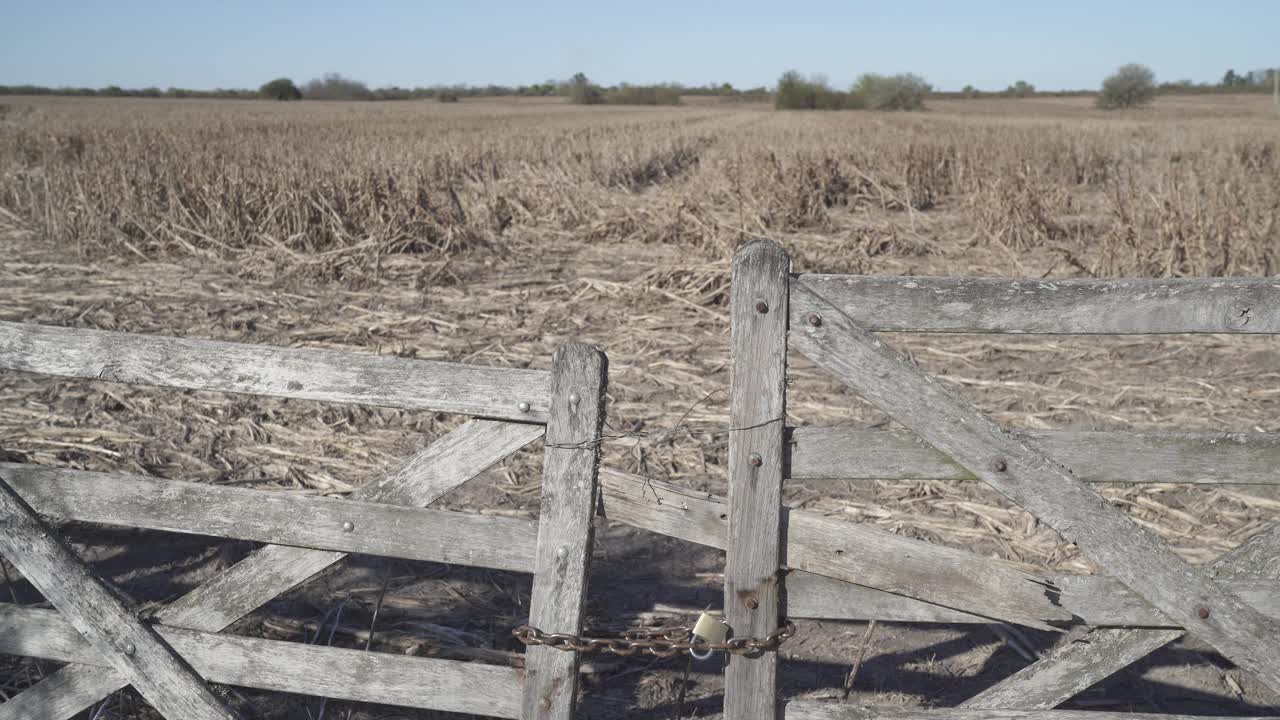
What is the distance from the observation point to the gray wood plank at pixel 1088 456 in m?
2.27

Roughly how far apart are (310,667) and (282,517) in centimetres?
41

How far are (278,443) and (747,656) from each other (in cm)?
337

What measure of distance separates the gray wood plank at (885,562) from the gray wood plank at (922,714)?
9.8 inches

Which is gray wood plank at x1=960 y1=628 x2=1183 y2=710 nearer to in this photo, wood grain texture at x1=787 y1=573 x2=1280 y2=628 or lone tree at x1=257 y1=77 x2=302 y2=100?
wood grain texture at x1=787 y1=573 x2=1280 y2=628

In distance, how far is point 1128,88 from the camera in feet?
165

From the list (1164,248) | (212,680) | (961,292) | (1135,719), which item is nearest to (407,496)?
(212,680)

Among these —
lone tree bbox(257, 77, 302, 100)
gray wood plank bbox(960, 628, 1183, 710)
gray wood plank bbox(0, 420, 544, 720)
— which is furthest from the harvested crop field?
lone tree bbox(257, 77, 302, 100)

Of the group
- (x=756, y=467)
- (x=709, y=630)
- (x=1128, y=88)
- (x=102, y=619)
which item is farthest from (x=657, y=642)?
(x=1128, y=88)

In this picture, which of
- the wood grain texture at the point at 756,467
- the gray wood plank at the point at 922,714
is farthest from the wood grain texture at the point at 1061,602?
the gray wood plank at the point at 922,714

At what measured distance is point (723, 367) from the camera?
6035 millimetres

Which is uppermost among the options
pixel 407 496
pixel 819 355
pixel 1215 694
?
pixel 819 355

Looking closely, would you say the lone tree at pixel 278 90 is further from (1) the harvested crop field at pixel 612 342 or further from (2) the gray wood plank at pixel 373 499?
(2) the gray wood plank at pixel 373 499

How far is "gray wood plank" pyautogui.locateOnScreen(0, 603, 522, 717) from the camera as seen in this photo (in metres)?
2.43

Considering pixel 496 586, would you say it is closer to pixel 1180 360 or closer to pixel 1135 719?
pixel 1135 719
